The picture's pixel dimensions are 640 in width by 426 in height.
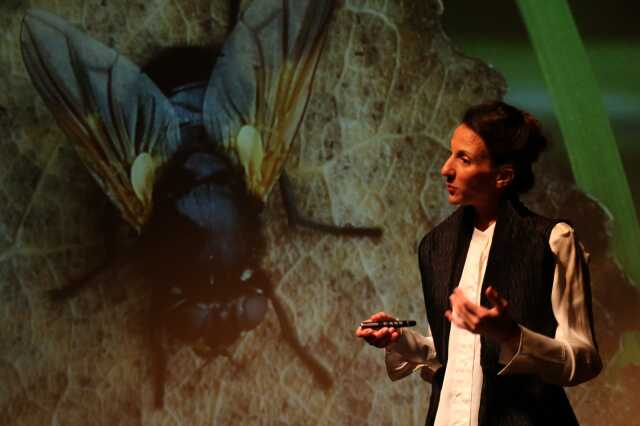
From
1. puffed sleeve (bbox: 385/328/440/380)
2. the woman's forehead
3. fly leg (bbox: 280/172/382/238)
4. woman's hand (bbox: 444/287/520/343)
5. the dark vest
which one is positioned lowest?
fly leg (bbox: 280/172/382/238)

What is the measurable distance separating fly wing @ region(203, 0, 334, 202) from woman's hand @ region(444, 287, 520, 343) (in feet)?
4.84

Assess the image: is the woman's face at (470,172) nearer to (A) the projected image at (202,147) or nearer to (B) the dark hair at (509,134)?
(B) the dark hair at (509,134)

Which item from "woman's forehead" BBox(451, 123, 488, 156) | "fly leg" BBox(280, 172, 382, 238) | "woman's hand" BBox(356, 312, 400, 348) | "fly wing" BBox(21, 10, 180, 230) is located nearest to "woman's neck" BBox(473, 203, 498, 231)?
"woman's forehead" BBox(451, 123, 488, 156)

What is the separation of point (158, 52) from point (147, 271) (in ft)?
2.22

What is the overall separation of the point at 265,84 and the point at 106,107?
0.49 metres

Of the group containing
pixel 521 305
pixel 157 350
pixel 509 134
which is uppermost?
pixel 509 134

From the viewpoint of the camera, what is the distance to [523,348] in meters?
1.38

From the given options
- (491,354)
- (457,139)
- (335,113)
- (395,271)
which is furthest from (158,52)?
(491,354)

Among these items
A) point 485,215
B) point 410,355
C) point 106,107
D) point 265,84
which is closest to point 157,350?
point 106,107

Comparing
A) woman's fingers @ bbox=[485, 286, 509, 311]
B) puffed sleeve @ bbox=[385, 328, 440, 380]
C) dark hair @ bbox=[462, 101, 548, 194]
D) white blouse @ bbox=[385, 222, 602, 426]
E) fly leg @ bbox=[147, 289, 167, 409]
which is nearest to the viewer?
woman's fingers @ bbox=[485, 286, 509, 311]

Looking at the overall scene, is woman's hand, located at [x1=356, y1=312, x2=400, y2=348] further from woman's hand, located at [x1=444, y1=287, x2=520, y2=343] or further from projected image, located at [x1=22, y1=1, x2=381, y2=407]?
projected image, located at [x1=22, y1=1, x2=381, y2=407]

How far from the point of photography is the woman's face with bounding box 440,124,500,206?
1569 mm

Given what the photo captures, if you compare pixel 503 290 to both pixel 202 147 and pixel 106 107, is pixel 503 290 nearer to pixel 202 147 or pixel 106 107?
pixel 202 147

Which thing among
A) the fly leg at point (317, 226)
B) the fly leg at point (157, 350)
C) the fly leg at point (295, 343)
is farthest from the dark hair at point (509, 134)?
the fly leg at point (157, 350)
